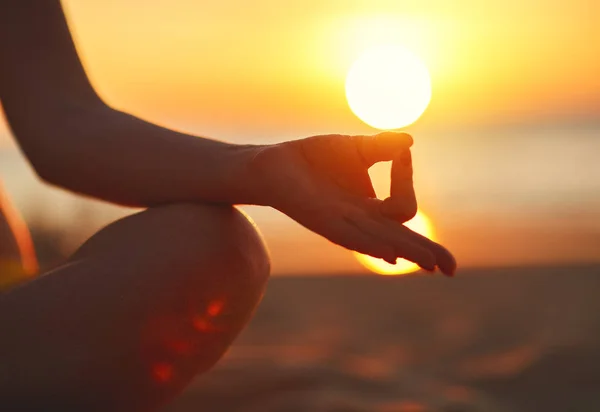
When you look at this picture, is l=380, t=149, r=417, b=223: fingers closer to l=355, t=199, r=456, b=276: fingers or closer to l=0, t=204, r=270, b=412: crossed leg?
l=355, t=199, r=456, b=276: fingers

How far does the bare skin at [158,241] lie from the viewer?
3.37 ft

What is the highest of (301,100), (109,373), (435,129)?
(301,100)

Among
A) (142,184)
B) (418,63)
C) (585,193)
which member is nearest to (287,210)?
(142,184)

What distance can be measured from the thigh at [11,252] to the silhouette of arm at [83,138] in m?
0.37

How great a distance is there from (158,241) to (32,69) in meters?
0.41

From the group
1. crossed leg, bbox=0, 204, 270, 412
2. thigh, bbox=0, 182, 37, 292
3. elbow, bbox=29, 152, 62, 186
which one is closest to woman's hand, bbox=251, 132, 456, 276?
crossed leg, bbox=0, 204, 270, 412

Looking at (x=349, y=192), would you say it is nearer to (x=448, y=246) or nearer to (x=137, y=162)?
(x=137, y=162)

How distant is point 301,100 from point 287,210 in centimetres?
2729

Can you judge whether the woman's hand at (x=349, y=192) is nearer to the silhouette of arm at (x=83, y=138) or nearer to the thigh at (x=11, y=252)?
the silhouette of arm at (x=83, y=138)

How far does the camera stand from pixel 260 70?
81.4 ft

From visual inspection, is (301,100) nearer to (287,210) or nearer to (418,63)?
(418,63)

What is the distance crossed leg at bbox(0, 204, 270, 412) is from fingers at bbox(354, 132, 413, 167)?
23 cm

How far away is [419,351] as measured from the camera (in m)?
3.19

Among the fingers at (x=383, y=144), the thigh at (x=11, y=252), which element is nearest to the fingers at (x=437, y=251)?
the fingers at (x=383, y=144)
